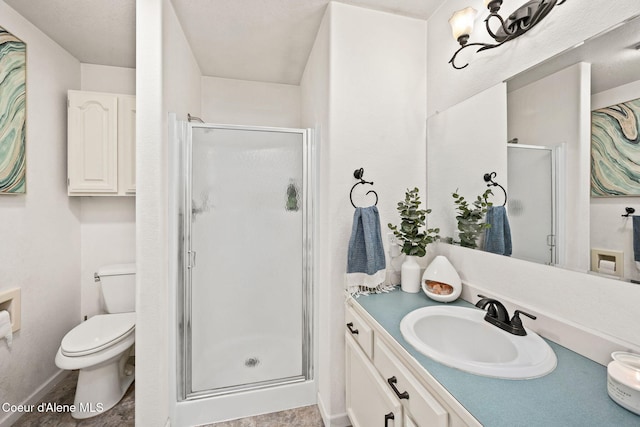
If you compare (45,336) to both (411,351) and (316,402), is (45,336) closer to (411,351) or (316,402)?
(316,402)

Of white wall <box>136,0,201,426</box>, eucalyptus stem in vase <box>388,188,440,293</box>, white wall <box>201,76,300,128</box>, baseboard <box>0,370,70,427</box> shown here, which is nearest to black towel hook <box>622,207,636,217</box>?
eucalyptus stem in vase <box>388,188,440,293</box>

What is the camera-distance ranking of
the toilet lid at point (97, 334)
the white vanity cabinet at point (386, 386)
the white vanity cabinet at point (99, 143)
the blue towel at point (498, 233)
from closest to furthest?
the white vanity cabinet at point (386, 386) → the blue towel at point (498, 233) → the toilet lid at point (97, 334) → the white vanity cabinet at point (99, 143)

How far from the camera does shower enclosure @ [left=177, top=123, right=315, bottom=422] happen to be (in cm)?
164

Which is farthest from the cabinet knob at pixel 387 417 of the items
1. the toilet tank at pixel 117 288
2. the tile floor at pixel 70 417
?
the toilet tank at pixel 117 288

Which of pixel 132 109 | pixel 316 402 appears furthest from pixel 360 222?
pixel 132 109

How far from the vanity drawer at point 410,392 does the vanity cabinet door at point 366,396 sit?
0.18 ft

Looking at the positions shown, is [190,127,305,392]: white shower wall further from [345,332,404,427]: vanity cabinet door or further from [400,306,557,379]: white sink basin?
[400,306,557,379]: white sink basin

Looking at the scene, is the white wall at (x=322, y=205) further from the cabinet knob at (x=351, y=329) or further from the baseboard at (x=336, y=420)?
the cabinet knob at (x=351, y=329)

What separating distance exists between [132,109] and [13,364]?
1789 mm

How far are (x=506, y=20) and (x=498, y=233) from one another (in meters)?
0.94

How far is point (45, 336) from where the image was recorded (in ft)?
5.97

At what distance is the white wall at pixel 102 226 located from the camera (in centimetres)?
216

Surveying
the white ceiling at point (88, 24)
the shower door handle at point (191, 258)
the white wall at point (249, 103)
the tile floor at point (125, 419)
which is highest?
the white ceiling at point (88, 24)

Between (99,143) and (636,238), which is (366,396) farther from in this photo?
(99,143)
